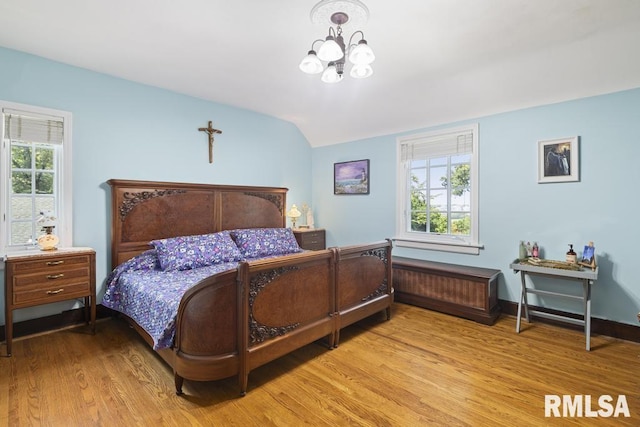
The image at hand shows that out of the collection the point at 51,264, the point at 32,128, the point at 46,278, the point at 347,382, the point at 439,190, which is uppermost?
the point at 32,128

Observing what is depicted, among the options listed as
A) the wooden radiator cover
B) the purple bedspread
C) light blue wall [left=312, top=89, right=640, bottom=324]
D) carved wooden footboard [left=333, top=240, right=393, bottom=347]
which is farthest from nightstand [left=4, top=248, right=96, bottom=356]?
light blue wall [left=312, top=89, right=640, bottom=324]

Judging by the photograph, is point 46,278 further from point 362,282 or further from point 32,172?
point 362,282

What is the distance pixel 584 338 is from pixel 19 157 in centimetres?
546

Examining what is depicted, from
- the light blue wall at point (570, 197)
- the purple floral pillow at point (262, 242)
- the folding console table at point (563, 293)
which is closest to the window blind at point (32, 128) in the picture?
the purple floral pillow at point (262, 242)

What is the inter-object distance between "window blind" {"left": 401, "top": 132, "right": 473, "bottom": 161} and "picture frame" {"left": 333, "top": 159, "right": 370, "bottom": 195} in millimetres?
664

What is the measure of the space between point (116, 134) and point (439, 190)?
148 inches

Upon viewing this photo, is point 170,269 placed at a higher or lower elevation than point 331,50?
lower

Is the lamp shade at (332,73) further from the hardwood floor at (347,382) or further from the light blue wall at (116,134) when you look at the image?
the hardwood floor at (347,382)

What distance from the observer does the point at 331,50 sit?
5.95 ft

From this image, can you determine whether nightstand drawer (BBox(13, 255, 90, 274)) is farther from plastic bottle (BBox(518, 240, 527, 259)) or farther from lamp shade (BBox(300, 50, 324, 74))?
plastic bottle (BBox(518, 240, 527, 259))

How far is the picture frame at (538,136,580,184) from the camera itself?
2992mm

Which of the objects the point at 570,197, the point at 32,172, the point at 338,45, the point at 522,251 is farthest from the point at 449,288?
the point at 32,172

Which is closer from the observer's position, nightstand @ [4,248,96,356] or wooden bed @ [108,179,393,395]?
wooden bed @ [108,179,393,395]

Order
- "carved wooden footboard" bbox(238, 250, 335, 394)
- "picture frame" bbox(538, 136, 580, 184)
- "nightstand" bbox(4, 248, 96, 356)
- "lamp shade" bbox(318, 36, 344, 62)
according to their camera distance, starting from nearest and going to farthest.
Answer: "lamp shade" bbox(318, 36, 344, 62)
"carved wooden footboard" bbox(238, 250, 335, 394)
"nightstand" bbox(4, 248, 96, 356)
"picture frame" bbox(538, 136, 580, 184)
